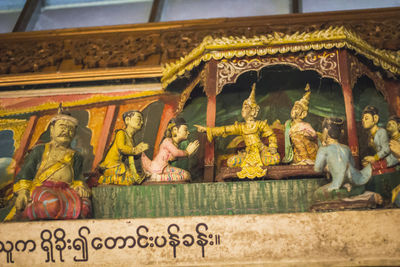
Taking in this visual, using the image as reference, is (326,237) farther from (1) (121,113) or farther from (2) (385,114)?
(1) (121,113)

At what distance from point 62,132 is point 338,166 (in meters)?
2.70

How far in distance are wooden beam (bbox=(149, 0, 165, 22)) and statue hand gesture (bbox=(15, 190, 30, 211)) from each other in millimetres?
3249

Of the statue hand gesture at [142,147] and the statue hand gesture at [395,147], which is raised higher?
the statue hand gesture at [142,147]

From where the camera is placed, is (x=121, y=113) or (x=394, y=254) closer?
(x=394, y=254)

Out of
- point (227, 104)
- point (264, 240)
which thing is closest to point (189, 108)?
point (227, 104)

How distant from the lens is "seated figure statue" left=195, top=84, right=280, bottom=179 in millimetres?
6129

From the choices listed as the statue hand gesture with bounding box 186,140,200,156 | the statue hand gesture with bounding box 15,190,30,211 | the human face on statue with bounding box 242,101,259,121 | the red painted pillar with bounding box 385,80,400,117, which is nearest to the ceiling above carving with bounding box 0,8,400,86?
the red painted pillar with bounding box 385,80,400,117

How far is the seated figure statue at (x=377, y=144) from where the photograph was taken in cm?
609

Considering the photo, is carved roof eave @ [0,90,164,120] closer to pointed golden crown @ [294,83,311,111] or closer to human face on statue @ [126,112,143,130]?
human face on statue @ [126,112,143,130]

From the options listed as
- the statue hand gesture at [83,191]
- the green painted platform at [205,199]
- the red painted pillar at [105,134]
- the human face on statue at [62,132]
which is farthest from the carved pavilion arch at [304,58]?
the human face on statue at [62,132]

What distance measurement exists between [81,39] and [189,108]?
6.16 feet

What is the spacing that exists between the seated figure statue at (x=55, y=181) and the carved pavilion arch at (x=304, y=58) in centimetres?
136

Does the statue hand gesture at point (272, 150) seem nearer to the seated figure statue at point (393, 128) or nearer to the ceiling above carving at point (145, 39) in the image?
the seated figure statue at point (393, 128)

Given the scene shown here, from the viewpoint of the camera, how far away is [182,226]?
5.59 m
